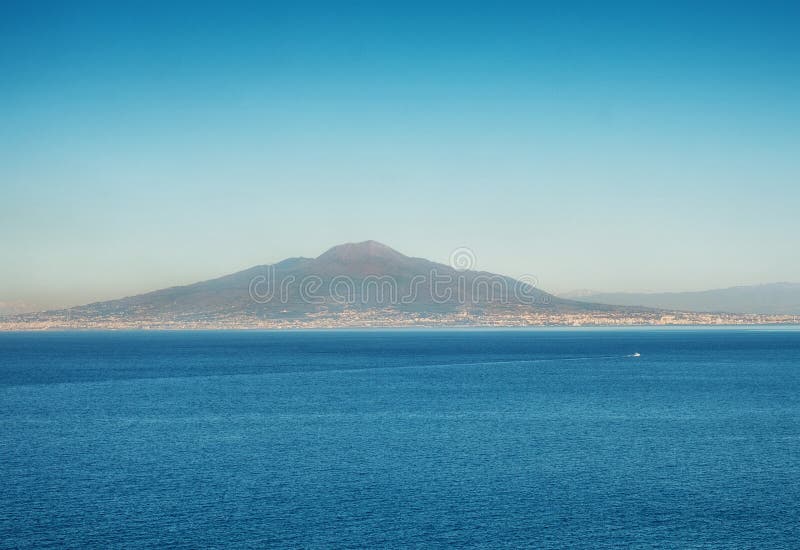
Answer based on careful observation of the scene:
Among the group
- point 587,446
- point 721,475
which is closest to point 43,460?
point 587,446

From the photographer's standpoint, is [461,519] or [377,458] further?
[377,458]

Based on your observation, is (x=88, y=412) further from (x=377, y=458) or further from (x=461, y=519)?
(x=461, y=519)

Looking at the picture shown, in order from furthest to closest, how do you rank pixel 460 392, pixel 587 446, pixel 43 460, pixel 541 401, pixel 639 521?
pixel 460 392 → pixel 541 401 → pixel 587 446 → pixel 43 460 → pixel 639 521

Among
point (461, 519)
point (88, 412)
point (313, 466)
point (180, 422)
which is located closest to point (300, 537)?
point (461, 519)

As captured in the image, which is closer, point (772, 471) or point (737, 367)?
point (772, 471)

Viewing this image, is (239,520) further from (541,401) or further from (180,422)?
(541,401)

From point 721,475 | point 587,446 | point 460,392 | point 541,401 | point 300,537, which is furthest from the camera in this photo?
point 460,392
